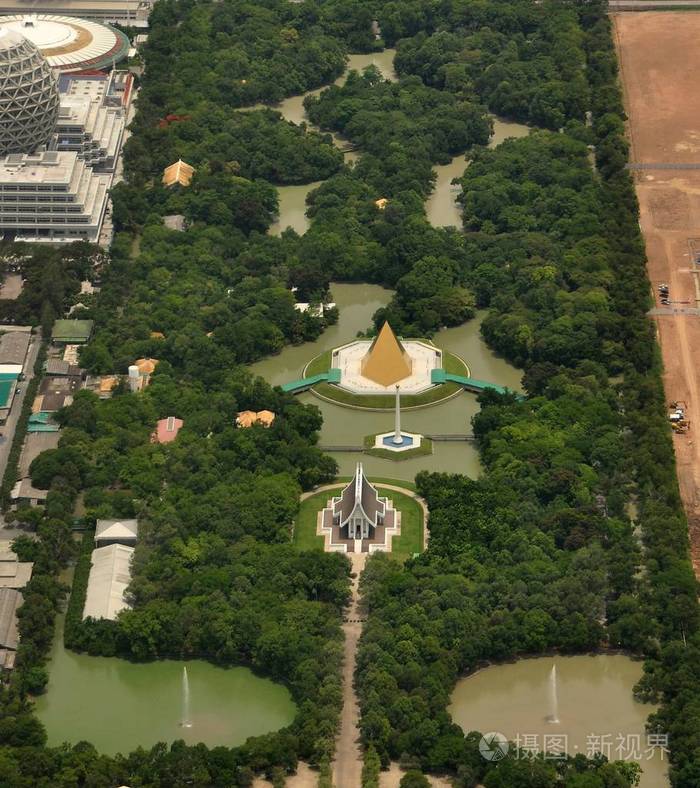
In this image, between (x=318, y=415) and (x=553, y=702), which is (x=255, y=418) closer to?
(x=318, y=415)

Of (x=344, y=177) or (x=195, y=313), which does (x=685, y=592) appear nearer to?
(x=195, y=313)

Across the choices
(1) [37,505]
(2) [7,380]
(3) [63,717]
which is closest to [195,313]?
(2) [7,380]

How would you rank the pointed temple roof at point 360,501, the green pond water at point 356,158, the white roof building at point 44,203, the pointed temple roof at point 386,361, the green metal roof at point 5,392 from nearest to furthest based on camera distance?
the pointed temple roof at point 360,501
the green metal roof at point 5,392
the pointed temple roof at point 386,361
the white roof building at point 44,203
the green pond water at point 356,158

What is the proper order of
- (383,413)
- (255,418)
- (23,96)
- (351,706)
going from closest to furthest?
(351,706) → (255,418) → (383,413) → (23,96)

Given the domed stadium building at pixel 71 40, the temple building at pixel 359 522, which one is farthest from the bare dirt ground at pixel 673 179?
the domed stadium building at pixel 71 40

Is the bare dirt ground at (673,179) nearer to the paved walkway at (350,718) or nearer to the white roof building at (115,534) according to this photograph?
the paved walkway at (350,718)

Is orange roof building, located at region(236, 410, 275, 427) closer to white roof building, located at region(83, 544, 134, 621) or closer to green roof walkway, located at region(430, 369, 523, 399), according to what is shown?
green roof walkway, located at region(430, 369, 523, 399)

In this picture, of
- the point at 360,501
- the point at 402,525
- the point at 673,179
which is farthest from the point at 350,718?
the point at 673,179
